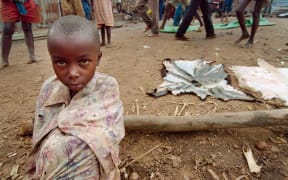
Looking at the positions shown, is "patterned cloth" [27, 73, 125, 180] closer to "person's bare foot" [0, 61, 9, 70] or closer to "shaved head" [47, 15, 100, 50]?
"shaved head" [47, 15, 100, 50]

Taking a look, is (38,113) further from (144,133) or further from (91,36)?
(144,133)

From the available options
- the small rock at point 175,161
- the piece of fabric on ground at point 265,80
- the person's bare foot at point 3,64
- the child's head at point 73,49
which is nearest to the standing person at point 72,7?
the person's bare foot at point 3,64

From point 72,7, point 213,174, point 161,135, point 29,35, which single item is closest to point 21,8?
point 29,35

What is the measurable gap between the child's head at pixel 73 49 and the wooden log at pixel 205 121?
3.07 feet

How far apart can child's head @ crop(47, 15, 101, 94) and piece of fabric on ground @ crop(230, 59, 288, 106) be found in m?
2.15

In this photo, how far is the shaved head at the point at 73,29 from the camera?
3.39 ft

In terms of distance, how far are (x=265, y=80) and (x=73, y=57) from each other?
2.67m

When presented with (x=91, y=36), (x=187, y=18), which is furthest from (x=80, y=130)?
(x=187, y=18)

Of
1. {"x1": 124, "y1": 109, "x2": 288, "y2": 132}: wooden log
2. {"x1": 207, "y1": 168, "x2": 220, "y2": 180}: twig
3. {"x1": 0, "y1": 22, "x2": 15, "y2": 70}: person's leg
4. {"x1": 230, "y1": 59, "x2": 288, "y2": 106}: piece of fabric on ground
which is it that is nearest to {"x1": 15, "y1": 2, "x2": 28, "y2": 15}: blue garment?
{"x1": 0, "y1": 22, "x2": 15, "y2": 70}: person's leg

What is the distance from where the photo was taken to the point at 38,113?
1.24 metres

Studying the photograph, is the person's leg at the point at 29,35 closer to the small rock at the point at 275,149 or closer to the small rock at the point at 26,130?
the small rock at the point at 26,130

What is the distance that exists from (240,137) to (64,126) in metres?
1.52

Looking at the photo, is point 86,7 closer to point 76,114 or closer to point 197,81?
point 197,81

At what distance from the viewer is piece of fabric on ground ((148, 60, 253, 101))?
2.66m
